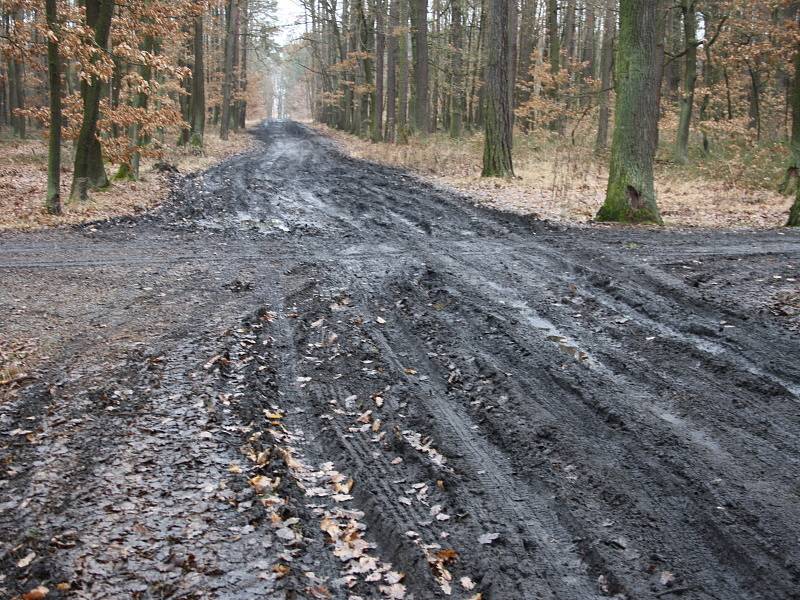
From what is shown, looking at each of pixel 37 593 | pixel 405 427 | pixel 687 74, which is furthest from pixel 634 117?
pixel 37 593

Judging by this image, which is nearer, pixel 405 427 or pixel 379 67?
pixel 405 427

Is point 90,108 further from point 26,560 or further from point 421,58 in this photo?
point 421,58

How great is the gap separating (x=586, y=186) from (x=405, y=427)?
498 inches

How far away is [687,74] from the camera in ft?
69.6

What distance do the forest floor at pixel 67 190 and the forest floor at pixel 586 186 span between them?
722 cm

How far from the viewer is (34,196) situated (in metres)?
15.0

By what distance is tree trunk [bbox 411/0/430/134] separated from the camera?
26.0 m

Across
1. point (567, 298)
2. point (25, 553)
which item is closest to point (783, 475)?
point (567, 298)

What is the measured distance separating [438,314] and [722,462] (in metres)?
3.59

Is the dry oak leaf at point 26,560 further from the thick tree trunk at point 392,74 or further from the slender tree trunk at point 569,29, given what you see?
the slender tree trunk at point 569,29

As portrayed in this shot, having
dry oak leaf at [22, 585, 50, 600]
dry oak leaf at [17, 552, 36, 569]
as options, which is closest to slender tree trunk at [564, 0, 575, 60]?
dry oak leaf at [17, 552, 36, 569]

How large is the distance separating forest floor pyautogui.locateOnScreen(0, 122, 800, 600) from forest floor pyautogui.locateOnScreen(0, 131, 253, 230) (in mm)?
3504

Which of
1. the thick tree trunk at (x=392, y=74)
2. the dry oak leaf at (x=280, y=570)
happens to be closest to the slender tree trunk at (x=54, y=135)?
the dry oak leaf at (x=280, y=570)

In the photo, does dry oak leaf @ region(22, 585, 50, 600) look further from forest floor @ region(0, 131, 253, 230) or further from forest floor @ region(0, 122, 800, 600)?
forest floor @ region(0, 131, 253, 230)
